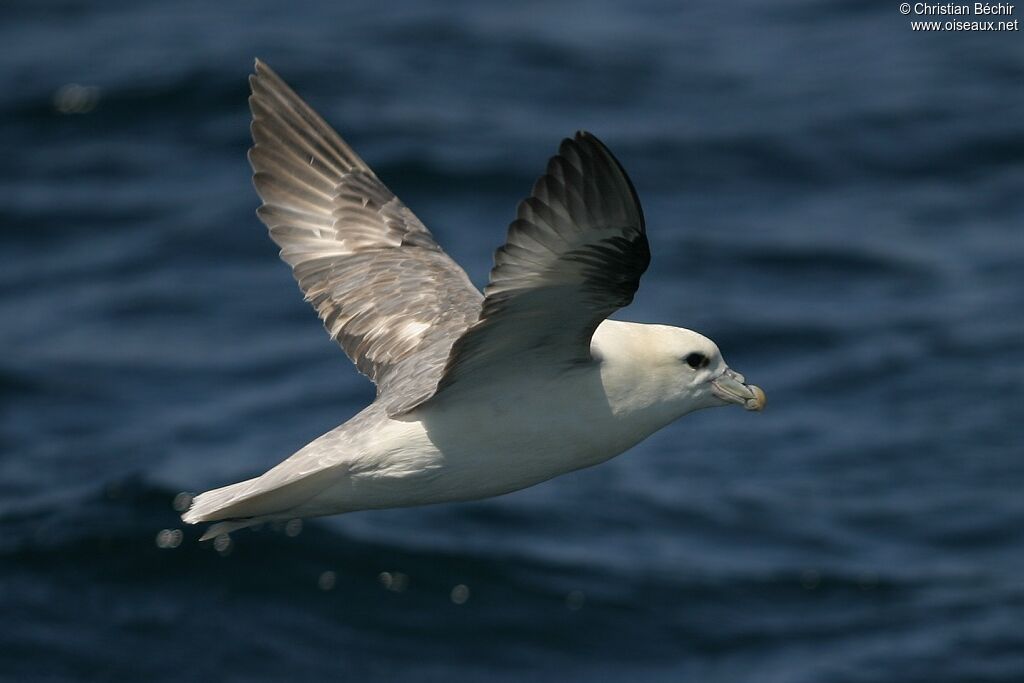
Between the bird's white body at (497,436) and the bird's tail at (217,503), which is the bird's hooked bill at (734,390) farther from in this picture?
the bird's tail at (217,503)

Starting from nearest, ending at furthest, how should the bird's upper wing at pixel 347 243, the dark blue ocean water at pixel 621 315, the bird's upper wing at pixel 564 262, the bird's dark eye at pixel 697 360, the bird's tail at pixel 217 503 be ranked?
the bird's upper wing at pixel 564 262 → the bird's tail at pixel 217 503 → the bird's dark eye at pixel 697 360 → the bird's upper wing at pixel 347 243 → the dark blue ocean water at pixel 621 315

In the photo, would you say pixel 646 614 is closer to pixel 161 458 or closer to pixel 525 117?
pixel 161 458

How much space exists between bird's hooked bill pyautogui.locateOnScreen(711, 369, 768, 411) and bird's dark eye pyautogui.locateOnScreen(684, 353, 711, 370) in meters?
0.11

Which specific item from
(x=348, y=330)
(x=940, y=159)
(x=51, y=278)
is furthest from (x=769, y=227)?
(x=348, y=330)

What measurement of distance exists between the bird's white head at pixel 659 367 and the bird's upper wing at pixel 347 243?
47.8 inches

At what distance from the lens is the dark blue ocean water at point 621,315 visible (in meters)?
12.9

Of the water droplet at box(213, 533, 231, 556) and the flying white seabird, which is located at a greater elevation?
the flying white seabird

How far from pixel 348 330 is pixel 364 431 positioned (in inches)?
54.8

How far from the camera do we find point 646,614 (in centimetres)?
1324

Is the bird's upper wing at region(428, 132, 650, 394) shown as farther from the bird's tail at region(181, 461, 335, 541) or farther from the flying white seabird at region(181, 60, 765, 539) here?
the bird's tail at region(181, 461, 335, 541)

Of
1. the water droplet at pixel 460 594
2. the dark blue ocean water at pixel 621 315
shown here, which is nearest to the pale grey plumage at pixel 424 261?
the dark blue ocean water at pixel 621 315

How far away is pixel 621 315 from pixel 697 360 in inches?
343

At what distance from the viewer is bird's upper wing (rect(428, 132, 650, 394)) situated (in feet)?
19.5

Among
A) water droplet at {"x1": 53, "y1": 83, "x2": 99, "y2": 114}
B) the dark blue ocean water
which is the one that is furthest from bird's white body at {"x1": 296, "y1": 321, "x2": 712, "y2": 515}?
water droplet at {"x1": 53, "y1": 83, "x2": 99, "y2": 114}
